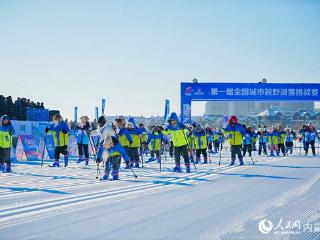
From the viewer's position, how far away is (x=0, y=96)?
2108 cm

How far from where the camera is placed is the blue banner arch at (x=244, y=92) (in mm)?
26984

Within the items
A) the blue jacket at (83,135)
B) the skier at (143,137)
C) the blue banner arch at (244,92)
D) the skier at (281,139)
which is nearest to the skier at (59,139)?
the blue jacket at (83,135)

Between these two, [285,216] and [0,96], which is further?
[0,96]

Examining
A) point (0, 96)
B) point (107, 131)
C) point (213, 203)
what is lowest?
point (213, 203)

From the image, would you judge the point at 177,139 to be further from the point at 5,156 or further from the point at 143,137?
the point at 143,137

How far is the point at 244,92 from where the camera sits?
90.6 ft

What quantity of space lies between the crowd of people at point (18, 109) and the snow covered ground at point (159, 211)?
12686 mm

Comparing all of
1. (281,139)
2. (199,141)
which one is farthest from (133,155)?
(281,139)

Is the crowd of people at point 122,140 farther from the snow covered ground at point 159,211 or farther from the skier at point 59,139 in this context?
the snow covered ground at point 159,211

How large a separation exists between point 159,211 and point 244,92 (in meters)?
22.3

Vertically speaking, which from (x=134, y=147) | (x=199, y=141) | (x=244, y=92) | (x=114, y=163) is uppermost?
(x=244, y=92)

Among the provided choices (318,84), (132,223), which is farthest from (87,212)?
(318,84)

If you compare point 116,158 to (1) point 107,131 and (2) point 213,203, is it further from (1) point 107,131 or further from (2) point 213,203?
(2) point 213,203

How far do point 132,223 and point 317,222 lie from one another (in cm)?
217
